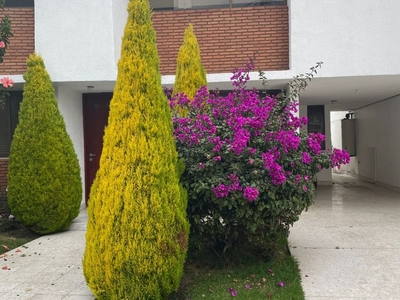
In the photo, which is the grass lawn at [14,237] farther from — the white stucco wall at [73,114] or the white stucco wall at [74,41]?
the white stucco wall at [74,41]

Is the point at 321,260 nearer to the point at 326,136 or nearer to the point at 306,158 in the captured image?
the point at 306,158

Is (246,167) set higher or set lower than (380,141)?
lower

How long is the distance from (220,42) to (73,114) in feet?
12.2

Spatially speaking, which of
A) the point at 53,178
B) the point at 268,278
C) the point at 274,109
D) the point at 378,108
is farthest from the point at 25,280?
the point at 378,108

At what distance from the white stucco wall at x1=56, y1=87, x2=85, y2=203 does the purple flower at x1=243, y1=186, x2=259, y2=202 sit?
553 centimetres

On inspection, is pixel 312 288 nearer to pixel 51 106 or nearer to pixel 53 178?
pixel 53 178

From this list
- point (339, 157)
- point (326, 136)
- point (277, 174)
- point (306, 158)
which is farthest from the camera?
point (326, 136)

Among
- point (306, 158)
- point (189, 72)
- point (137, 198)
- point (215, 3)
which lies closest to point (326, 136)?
point (215, 3)

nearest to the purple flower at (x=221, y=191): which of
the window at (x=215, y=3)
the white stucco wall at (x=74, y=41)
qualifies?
the white stucco wall at (x=74, y=41)

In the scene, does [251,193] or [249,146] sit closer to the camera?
[251,193]

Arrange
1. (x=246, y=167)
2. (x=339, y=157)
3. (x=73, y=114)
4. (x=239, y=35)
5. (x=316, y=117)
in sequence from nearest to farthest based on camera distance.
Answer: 1. (x=246, y=167)
2. (x=339, y=157)
3. (x=239, y=35)
4. (x=73, y=114)
5. (x=316, y=117)

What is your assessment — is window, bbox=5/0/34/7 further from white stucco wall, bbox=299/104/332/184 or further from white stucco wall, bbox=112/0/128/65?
white stucco wall, bbox=299/104/332/184

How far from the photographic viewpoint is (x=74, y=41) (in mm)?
7379

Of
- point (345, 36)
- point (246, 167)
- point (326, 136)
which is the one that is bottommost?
point (246, 167)
